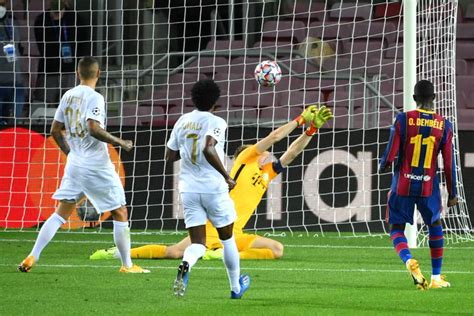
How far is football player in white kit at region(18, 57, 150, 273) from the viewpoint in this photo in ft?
38.1

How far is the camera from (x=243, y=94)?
1789 centimetres

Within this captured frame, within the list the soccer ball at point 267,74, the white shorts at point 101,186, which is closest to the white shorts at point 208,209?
the white shorts at point 101,186

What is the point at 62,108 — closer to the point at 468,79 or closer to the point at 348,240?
the point at 348,240

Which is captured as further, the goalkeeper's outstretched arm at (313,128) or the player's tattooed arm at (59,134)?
the goalkeeper's outstretched arm at (313,128)

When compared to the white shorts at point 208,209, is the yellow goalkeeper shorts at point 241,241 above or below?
below

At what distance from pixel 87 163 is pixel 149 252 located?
5.80 ft

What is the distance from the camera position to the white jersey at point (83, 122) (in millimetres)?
11539

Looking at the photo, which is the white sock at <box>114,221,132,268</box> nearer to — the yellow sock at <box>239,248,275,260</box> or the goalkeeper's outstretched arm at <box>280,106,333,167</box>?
the yellow sock at <box>239,248,275,260</box>

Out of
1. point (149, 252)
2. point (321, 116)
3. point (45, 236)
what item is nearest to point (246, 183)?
point (149, 252)

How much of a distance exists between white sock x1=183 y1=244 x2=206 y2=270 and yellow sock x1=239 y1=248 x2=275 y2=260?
346 cm

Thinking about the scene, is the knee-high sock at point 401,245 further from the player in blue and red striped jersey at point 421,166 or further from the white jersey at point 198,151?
the white jersey at point 198,151

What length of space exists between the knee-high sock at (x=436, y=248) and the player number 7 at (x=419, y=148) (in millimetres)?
517

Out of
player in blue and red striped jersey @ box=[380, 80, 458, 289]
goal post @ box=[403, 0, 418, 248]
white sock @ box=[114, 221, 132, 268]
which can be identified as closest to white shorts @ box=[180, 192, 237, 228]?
player in blue and red striped jersey @ box=[380, 80, 458, 289]

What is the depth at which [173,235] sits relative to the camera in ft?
54.3
